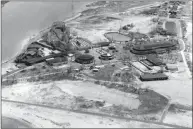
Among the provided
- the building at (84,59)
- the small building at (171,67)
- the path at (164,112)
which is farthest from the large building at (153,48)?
the path at (164,112)

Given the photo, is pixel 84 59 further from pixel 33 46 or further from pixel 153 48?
pixel 153 48

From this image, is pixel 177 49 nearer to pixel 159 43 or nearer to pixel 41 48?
pixel 159 43

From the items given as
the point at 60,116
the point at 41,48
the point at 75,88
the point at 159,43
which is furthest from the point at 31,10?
the point at 60,116

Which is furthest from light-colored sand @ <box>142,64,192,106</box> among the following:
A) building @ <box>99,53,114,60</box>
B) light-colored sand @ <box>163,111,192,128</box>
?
building @ <box>99,53,114,60</box>

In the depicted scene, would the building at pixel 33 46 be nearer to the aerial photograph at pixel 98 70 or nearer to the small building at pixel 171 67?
the aerial photograph at pixel 98 70

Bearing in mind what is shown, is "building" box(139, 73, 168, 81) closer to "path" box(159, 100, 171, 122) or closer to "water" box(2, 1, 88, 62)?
"path" box(159, 100, 171, 122)
